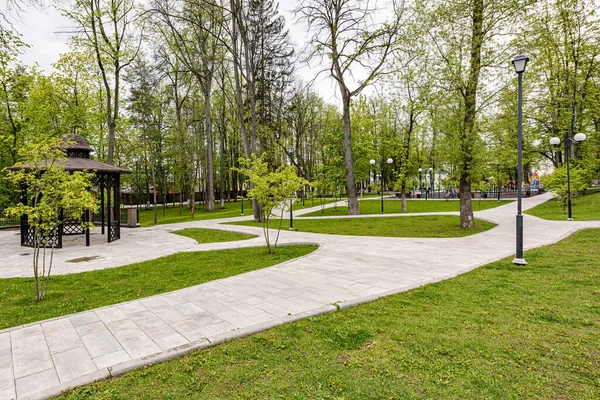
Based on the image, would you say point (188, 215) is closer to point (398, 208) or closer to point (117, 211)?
point (117, 211)

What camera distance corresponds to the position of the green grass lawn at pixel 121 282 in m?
4.81

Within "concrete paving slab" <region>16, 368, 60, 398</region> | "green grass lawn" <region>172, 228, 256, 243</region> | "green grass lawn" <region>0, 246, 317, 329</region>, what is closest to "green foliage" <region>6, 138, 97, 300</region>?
"green grass lawn" <region>0, 246, 317, 329</region>

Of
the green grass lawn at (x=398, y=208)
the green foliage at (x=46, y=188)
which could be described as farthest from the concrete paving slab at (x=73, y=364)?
the green grass lawn at (x=398, y=208)

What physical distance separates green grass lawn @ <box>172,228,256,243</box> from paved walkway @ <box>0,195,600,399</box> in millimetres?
3175

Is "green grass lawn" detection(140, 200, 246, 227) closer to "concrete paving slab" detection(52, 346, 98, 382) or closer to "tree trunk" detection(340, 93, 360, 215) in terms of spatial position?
"tree trunk" detection(340, 93, 360, 215)

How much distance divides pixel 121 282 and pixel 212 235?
273 inches

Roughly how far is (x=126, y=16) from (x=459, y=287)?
75.1ft

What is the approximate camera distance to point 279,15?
20875 millimetres

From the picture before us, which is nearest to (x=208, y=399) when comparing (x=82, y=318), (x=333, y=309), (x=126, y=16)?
(x=333, y=309)

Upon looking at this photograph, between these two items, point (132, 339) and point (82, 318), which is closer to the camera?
point (132, 339)

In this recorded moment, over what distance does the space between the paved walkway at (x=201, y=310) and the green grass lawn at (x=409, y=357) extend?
0.30m

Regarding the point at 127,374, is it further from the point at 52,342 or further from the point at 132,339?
the point at 52,342

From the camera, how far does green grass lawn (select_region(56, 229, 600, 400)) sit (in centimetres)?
256

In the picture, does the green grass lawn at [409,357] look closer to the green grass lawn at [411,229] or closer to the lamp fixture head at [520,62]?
the lamp fixture head at [520,62]
